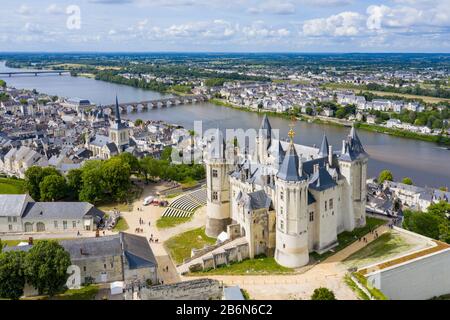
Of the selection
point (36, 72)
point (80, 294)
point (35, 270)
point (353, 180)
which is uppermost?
point (36, 72)

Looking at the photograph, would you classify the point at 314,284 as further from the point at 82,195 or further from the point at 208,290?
the point at 82,195

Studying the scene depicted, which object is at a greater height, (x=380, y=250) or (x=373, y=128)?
(x=373, y=128)

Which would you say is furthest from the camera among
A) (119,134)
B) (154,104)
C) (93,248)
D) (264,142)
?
(154,104)

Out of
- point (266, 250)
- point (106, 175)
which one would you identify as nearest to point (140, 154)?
point (106, 175)

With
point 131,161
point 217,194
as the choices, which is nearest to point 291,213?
point 217,194

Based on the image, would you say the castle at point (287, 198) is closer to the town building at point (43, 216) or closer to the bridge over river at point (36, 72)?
the town building at point (43, 216)

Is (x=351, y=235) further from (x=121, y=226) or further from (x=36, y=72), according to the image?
(x=36, y=72)

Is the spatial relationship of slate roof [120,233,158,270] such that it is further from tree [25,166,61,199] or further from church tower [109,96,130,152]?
church tower [109,96,130,152]
